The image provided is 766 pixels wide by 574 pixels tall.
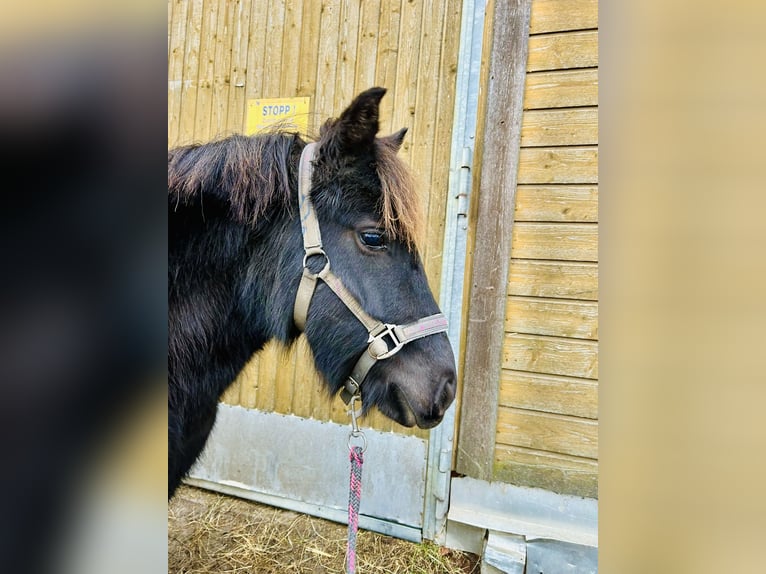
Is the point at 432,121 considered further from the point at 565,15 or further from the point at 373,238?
the point at 373,238

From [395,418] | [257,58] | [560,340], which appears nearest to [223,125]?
[257,58]

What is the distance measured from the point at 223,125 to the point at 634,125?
1.46 meters

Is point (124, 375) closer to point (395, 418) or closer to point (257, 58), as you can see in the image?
point (395, 418)

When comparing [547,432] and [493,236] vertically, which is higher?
[493,236]

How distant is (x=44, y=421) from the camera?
279 mm

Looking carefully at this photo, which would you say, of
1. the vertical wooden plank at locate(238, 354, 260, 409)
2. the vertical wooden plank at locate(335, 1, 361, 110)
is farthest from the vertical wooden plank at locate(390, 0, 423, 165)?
the vertical wooden plank at locate(238, 354, 260, 409)

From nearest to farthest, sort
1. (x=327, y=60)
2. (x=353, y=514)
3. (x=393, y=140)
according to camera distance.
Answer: (x=353, y=514), (x=393, y=140), (x=327, y=60)

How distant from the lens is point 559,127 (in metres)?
1.10

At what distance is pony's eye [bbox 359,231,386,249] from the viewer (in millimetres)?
743

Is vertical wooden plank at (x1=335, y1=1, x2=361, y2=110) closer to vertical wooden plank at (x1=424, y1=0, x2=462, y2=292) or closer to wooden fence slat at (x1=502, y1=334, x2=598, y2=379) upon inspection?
vertical wooden plank at (x1=424, y1=0, x2=462, y2=292)

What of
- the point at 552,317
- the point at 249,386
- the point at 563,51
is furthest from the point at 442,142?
the point at 249,386

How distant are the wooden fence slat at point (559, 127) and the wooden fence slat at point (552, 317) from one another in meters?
0.45

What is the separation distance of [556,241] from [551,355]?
13.0 inches

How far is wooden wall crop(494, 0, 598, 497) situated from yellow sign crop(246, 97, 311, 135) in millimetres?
714
